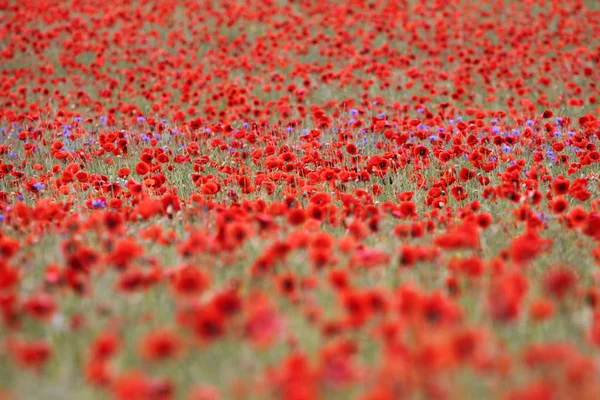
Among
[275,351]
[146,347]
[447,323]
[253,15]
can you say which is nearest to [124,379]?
[146,347]

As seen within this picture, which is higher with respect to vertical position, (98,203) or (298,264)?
(298,264)

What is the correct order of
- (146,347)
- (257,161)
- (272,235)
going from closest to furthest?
(146,347)
(272,235)
(257,161)

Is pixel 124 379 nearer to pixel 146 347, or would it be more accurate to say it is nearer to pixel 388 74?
pixel 146 347

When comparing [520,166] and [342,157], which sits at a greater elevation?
[520,166]

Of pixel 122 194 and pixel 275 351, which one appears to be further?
pixel 122 194

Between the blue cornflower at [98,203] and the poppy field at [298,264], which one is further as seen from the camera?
the blue cornflower at [98,203]

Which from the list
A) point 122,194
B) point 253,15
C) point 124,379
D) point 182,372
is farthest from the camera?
point 253,15

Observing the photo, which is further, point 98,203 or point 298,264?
point 98,203

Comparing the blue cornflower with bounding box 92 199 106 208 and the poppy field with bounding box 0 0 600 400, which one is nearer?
the poppy field with bounding box 0 0 600 400

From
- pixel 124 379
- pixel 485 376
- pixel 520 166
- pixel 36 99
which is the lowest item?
pixel 36 99

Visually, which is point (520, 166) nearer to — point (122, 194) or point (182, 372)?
point (122, 194)
